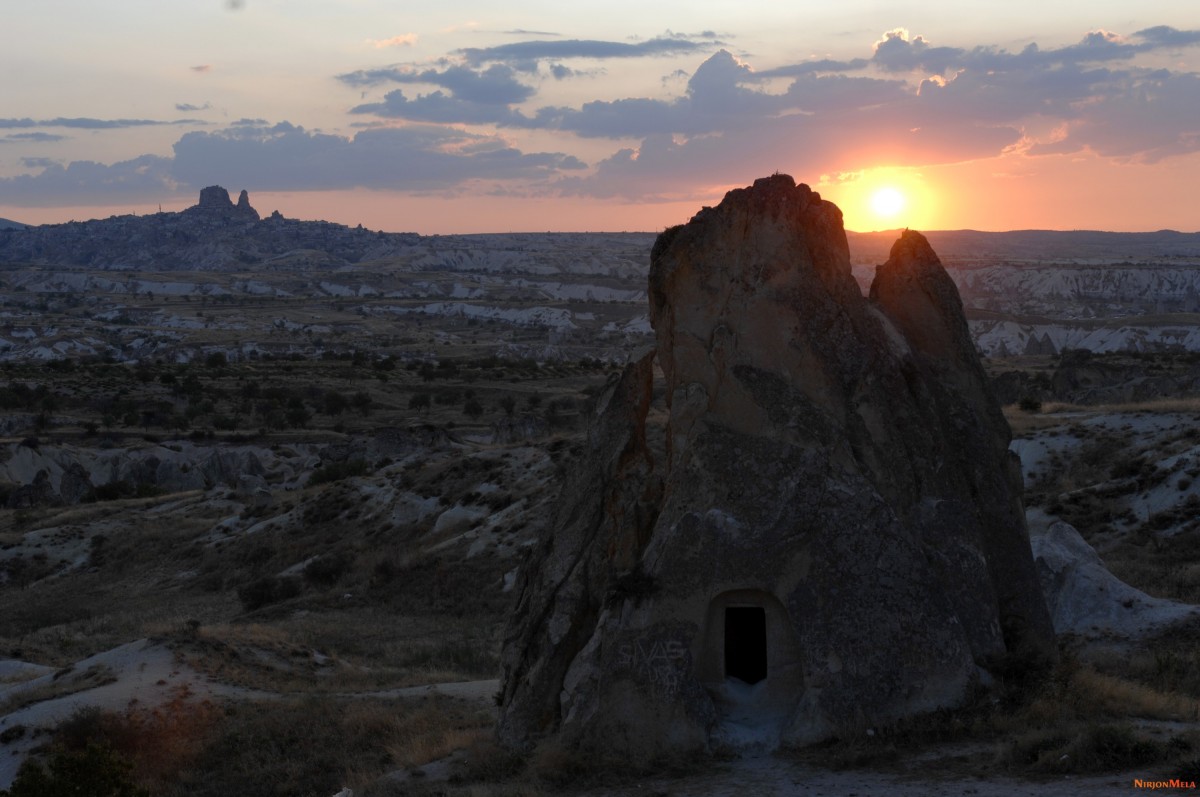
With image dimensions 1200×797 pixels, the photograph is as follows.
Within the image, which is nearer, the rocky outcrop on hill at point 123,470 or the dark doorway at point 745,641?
the dark doorway at point 745,641

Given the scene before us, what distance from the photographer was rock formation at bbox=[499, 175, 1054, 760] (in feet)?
37.2

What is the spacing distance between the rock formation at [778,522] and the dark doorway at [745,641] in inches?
0.9

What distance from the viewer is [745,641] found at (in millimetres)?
12508

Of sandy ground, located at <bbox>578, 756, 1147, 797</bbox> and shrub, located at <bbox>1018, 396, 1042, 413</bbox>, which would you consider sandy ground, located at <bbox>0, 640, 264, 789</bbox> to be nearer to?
sandy ground, located at <bbox>578, 756, 1147, 797</bbox>

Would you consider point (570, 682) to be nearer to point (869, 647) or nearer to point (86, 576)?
point (869, 647)

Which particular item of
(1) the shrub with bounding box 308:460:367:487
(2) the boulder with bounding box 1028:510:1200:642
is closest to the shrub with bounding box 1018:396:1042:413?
(2) the boulder with bounding box 1028:510:1200:642

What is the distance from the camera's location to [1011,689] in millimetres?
11719

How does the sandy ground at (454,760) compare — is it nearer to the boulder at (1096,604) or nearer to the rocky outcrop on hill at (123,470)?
the boulder at (1096,604)

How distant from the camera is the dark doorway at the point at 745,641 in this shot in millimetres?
12422

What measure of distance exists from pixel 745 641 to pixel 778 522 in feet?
5.23

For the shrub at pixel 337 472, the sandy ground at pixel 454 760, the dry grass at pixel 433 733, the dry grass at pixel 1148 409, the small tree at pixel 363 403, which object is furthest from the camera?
the small tree at pixel 363 403

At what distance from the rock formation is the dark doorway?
0.08ft

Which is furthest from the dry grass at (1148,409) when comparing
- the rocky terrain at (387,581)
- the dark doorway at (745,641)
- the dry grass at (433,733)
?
the dark doorway at (745,641)

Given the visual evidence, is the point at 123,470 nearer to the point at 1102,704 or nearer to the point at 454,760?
the point at 454,760
